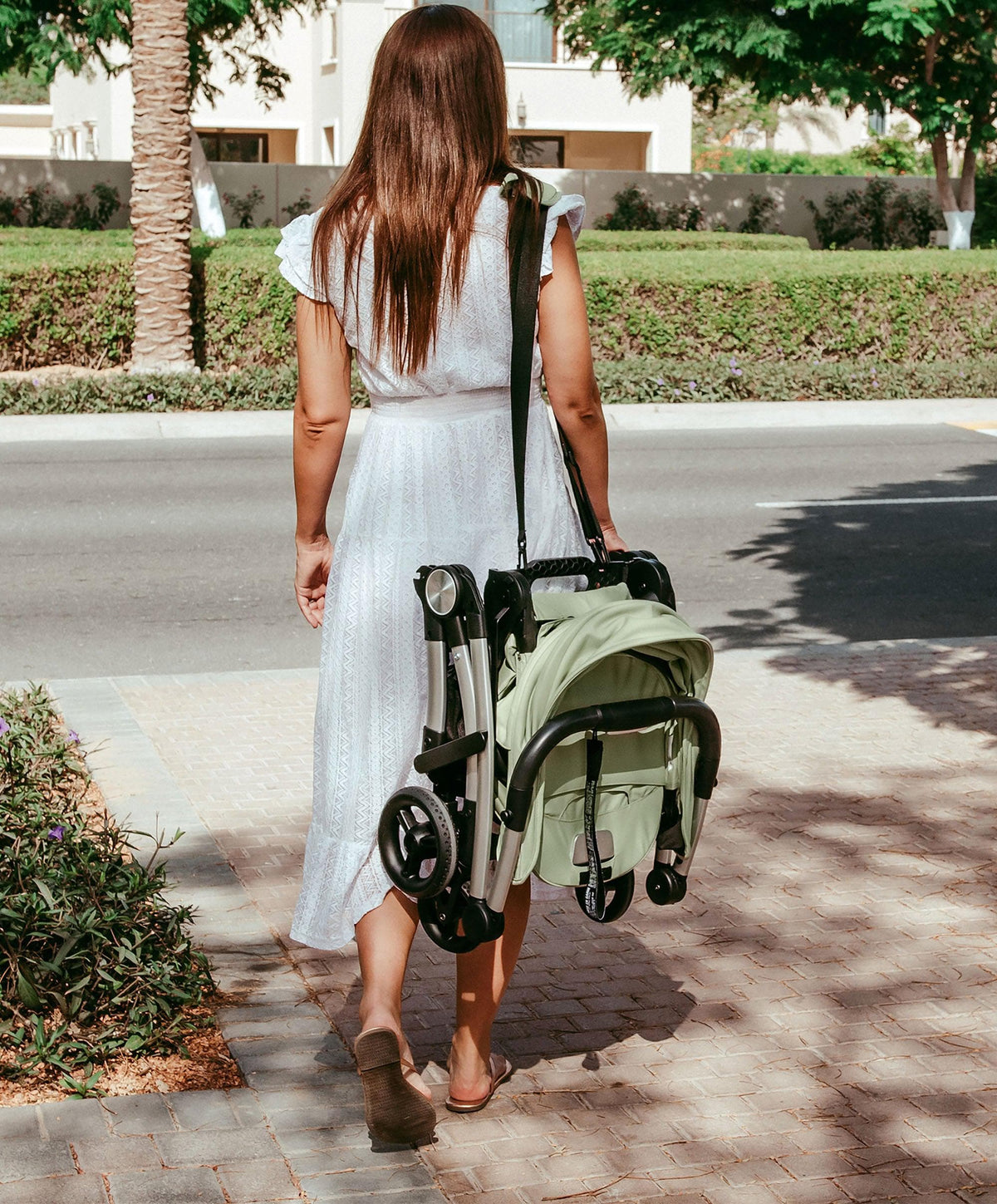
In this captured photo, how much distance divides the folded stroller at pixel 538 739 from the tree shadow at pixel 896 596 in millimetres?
3437

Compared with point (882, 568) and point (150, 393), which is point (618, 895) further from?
point (150, 393)

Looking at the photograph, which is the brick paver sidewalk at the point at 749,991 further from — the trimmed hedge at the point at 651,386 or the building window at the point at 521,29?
the building window at the point at 521,29

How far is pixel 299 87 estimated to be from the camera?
45031mm

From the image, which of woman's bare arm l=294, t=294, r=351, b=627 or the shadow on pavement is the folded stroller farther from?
the shadow on pavement

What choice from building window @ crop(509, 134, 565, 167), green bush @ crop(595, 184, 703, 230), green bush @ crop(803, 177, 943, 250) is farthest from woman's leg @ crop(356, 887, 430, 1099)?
building window @ crop(509, 134, 565, 167)

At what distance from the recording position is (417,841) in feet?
9.95

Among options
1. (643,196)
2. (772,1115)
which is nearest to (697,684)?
(772,1115)

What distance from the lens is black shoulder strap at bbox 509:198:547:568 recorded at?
3061 mm

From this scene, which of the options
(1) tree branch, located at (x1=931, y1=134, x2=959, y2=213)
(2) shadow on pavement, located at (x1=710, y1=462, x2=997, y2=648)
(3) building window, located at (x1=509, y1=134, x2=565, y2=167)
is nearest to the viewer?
(2) shadow on pavement, located at (x1=710, y1=462, x2=997, y2=648)

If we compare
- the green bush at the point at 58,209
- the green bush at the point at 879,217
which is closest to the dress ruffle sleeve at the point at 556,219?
the green bush at the point at 58,209

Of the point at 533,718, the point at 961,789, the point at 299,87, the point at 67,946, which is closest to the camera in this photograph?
the point at 533,718

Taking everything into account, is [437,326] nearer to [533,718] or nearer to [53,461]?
[533,718]

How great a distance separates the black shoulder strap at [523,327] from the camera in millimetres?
3061

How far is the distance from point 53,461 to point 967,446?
8128mm
